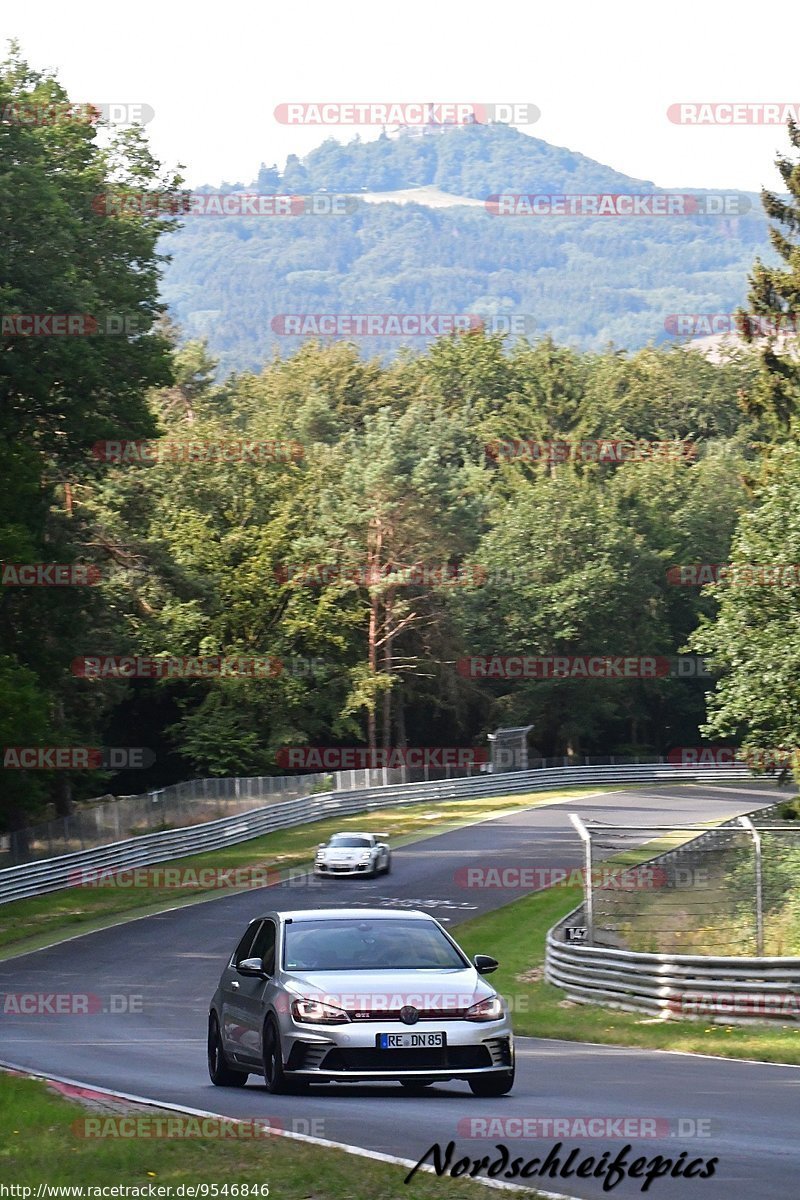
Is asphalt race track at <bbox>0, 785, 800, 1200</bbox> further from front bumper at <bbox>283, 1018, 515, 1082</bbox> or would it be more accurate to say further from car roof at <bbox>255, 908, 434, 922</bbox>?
car roof at <bbox>255, 908, 434, 922</bbox>

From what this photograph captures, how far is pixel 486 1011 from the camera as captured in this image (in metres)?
12.6

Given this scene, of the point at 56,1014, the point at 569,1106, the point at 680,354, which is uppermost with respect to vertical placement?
the point at 680,354

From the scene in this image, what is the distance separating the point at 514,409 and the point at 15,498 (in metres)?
65.6

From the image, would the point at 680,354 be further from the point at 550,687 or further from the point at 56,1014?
the point at 56,1014

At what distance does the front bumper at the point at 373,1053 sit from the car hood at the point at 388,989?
14 cm

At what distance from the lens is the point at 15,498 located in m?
39.4

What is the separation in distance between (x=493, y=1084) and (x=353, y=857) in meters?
29.7

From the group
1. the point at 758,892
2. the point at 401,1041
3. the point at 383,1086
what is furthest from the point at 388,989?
the point at 758,892

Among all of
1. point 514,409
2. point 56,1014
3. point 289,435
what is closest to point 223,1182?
point 56,1014

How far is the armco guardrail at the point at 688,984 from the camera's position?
1944 centimetres

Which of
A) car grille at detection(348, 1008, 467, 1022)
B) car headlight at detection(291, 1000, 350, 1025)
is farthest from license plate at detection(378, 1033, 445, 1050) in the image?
car headlight at detection(291, 1000, 350, 1025)

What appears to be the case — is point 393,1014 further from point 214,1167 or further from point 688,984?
point 688,984

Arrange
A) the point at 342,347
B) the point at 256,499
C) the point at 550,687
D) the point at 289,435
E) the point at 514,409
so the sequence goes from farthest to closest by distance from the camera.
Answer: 1. the point at 342,347
2. the point at 514,409
3. the point at 289,435
4. the point at 550,687
5. the point at 256,499

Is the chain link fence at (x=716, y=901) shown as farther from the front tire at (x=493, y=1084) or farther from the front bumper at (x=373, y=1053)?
the front bumper at (x=373, y=1053)
